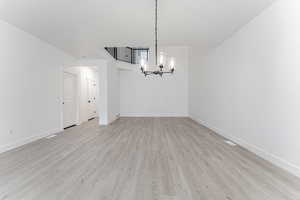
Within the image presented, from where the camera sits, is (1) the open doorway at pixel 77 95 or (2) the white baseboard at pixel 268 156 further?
(1) the open doorway at pixel 77 95

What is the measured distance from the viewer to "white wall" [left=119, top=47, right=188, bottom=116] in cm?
930

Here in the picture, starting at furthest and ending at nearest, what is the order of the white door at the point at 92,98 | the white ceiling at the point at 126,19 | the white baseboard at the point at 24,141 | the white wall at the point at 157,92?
the white wall at the point at 157,92 < the white door at the point at 92,98 < the white baseboard at the point at 24,141 < the white ceiling at the point at 126,19

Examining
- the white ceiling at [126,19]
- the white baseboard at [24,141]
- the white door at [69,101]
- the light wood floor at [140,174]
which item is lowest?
the light wood floor at [140,174]

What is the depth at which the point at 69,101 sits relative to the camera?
19.5 ft

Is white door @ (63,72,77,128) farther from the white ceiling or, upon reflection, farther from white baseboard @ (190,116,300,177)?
white baseboard @ (190,116,300,177)

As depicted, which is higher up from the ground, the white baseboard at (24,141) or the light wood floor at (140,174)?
the white baseboard at (24,141)

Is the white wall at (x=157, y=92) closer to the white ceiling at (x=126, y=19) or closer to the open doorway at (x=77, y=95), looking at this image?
the open doorway at (x=77, y=95)

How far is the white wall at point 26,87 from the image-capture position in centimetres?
331

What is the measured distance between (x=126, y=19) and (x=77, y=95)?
Result: 13.6 ft

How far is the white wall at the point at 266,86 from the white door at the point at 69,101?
539cm

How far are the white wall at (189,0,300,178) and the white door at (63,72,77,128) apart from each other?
539 centimetres

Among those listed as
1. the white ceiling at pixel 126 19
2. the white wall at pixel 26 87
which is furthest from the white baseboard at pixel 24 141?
the white ceiling at pixel 126 19

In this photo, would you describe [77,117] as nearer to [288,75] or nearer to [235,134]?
[235,134]

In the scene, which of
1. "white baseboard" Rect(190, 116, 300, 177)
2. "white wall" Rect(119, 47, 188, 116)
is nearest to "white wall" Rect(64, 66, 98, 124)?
"white wall" Rect(119, 47, 188, 116)
